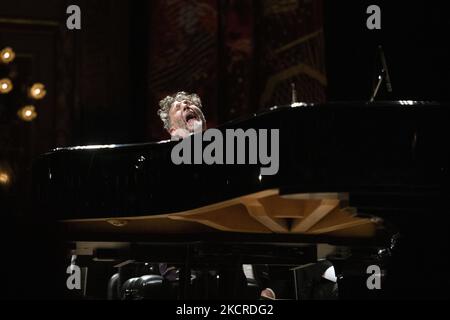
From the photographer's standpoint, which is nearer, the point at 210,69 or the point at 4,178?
the point at 210,69

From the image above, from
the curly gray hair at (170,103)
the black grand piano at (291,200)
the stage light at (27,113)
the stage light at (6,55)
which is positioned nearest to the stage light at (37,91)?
the stage light at (27,113)

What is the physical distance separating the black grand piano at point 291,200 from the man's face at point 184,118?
74 cm

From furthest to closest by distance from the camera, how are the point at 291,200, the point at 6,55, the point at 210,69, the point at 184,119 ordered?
the point at 6,55 → the point at 210,69 → the point at 184,119 → the point at 291,200

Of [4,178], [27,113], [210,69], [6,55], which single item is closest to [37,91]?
[27,113]

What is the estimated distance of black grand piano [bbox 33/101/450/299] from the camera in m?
2.23

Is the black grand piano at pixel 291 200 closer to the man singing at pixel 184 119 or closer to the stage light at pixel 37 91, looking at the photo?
the man singing at pixel 184 119

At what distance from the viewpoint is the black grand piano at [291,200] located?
2230 millimetres

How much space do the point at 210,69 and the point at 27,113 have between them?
1.47m

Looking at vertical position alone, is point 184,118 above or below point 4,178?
above

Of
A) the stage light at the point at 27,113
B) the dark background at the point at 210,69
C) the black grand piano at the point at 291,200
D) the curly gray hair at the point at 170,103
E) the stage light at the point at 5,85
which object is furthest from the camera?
the stage light at the point at 27,113

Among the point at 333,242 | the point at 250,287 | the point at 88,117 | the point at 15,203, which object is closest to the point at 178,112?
the point at 250,287

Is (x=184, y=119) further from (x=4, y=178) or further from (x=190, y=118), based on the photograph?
(x=4, y=178)

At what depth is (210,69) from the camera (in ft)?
18.2

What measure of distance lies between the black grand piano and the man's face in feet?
2.44
